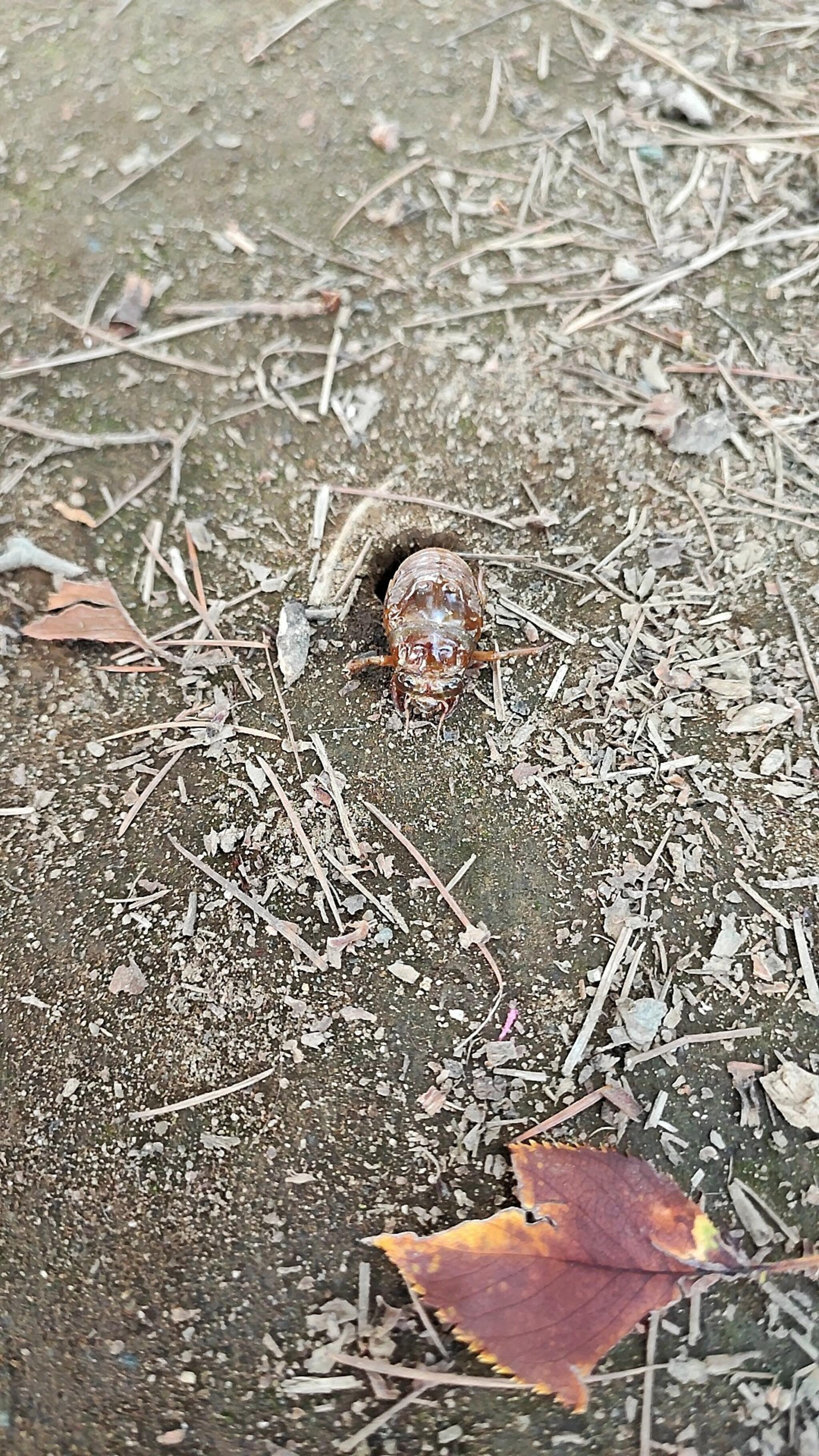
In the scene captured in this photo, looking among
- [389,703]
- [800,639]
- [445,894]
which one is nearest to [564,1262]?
[445,894]

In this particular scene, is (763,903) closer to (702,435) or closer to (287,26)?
(702,435)

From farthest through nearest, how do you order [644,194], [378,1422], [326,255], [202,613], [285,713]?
[644,194]
[326,255]
[202,613]
[285,713]
[378,1422]

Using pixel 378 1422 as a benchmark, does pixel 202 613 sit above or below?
above

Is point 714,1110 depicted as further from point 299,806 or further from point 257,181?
point 257,181

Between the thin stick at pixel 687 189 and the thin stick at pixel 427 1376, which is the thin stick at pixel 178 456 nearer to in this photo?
the thin stick at pixel 687 189

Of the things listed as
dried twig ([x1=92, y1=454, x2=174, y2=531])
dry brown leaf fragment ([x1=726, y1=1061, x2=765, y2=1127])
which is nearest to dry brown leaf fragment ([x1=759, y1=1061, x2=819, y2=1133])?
dry brown leaf fragment ([x1=726, y1=1061, x2=765, y2=1127])

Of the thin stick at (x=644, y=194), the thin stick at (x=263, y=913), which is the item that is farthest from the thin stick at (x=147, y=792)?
the thin stick at (x=644, y=194)

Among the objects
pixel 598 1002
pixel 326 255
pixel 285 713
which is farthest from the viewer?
pixel 326 255

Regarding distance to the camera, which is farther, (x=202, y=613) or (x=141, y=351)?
(x=141, y=351)

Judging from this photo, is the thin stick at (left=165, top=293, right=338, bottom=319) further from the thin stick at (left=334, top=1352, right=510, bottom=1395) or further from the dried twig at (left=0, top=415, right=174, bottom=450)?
the thin stick at (left=334, top=1352, right=510, bottom=1395)
